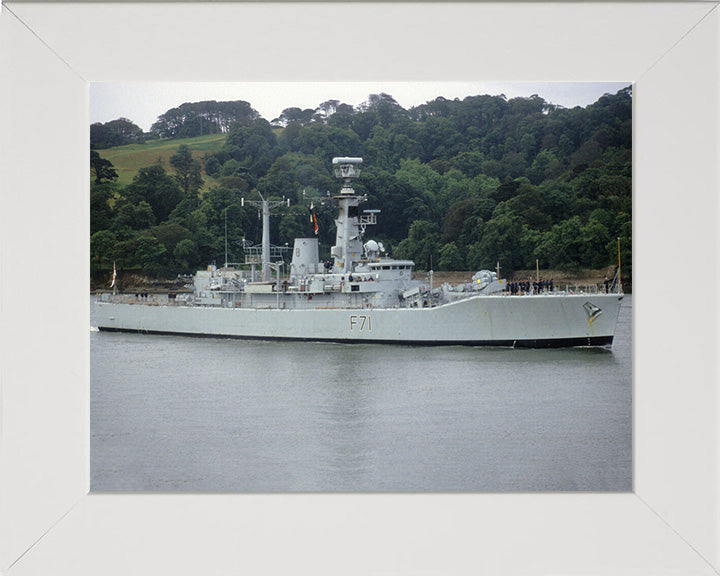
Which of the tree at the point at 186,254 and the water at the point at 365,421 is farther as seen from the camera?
Result: the tree at the point at 186,254

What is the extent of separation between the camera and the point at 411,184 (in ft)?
78.4

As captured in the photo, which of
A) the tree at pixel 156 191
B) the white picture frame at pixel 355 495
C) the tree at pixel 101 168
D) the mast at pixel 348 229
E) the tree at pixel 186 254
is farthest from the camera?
the tree at pixel 156 191

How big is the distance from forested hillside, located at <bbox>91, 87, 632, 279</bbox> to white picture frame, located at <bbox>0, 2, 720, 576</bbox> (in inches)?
652

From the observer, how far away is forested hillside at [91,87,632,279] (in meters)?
22.0

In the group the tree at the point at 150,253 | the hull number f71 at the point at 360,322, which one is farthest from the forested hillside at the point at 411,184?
the hull number f71 at the point at 360,322

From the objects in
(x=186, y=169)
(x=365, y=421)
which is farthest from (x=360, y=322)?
(x=186, y=169)

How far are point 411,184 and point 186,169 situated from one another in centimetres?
779

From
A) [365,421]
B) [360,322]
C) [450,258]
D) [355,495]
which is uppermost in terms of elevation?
[450,258]

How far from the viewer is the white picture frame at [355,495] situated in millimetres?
3531

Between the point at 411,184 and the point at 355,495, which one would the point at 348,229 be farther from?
the point at 355,495

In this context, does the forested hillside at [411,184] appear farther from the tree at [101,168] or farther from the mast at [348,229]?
the mast at [348,229]

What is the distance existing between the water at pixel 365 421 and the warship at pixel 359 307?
479 mm
